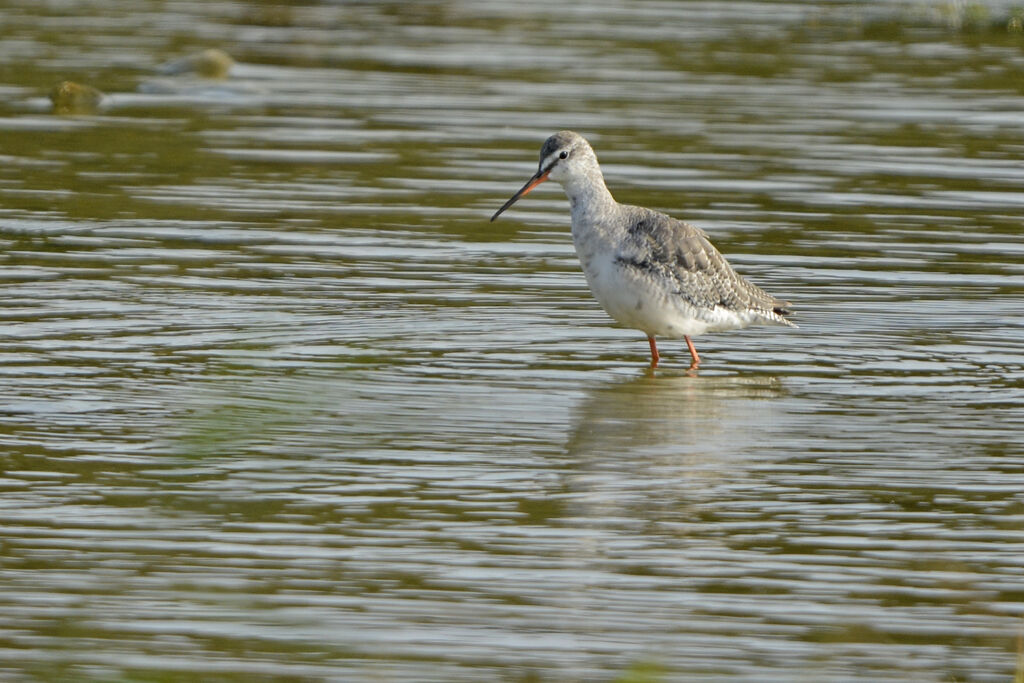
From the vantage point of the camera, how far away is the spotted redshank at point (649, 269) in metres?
10.8

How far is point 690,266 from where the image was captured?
11023mm

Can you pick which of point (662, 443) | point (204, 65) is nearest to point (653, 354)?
point (662, 443)

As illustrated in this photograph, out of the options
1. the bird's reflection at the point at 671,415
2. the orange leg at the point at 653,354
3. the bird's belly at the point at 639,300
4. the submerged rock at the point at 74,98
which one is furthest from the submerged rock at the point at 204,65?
the bird's reflection at the point at 671,415

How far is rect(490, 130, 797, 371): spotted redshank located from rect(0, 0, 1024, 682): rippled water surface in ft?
0.89

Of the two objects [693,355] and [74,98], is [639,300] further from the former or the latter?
[74,98]

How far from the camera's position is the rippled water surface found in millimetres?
6508

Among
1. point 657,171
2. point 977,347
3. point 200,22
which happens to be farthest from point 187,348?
point 200,22

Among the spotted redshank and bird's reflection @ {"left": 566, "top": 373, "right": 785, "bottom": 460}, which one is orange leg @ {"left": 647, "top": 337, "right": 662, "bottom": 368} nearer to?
the spotted redshank

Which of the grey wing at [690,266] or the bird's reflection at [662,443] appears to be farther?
the grey wing at [690,266]

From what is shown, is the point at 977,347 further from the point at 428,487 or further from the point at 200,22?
the point at 200,22

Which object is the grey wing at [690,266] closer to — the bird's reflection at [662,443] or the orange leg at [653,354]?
the orange leg at [653,354]

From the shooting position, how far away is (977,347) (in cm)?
1093

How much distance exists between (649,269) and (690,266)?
29 cm

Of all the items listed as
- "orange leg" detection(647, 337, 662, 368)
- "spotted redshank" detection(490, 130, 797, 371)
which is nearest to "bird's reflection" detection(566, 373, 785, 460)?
"orange leg" detection(647, 337, 662, 368)
